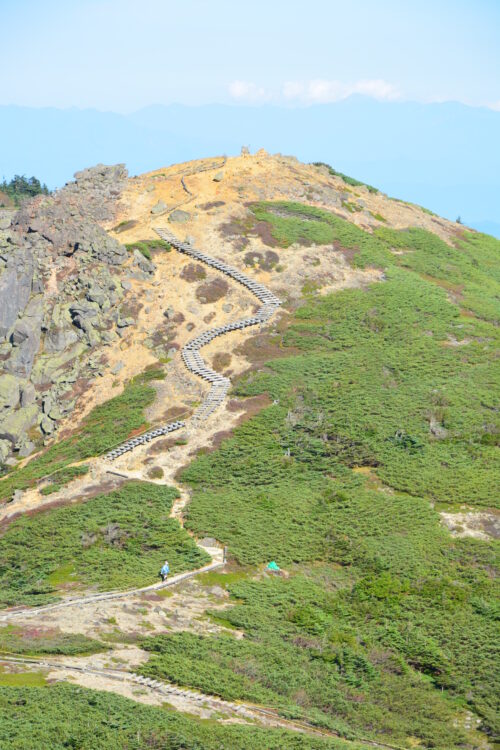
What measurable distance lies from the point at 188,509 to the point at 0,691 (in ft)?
94.4

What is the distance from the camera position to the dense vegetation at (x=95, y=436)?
70.4 metres

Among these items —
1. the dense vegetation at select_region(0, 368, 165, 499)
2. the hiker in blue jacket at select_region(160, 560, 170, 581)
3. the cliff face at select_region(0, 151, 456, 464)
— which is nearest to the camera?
the hiker in blue jacket at select_region(160, 560, 170, 581)

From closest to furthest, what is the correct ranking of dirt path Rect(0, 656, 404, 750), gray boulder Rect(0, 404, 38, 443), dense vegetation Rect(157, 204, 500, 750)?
dirt path Rect(0, 656, 404, 750) < dense vegetation Rect(157, 204, 500, 750) < gray boulder Rect(0, 404, 38, 443)

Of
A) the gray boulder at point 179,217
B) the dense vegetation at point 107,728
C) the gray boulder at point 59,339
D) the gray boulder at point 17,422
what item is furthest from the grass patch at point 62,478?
the gray boulder at point 179,217

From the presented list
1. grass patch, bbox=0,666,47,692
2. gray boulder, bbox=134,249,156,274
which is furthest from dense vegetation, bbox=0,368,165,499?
grass patch, bbox=0,666,47,692

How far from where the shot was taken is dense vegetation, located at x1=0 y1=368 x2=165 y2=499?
7038 cm

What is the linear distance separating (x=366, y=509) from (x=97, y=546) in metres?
19.3

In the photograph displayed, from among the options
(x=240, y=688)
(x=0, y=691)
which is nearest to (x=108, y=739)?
(x=0, y=691)

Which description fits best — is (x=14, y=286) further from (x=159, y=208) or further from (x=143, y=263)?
(x=159, y=208)

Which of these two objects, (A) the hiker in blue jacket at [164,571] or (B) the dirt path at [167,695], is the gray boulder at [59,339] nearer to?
(A) the hiker in blue jacket at [164,571]

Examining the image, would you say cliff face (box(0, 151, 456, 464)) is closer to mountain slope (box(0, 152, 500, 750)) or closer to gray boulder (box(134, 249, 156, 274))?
gray boulder (box(134, 249, 156, 274))

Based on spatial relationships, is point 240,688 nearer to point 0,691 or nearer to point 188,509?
point 0,691

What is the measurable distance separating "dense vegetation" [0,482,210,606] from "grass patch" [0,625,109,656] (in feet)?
18.3

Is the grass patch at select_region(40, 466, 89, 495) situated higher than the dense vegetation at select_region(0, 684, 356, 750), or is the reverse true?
the dense vegetation at select_region(0, 684, 356, 750)
